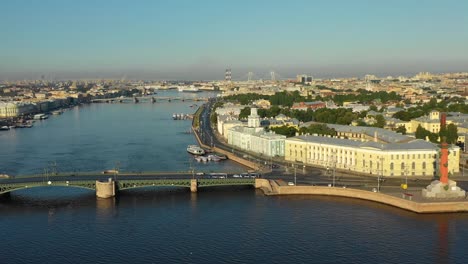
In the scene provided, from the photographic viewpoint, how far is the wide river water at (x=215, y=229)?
52.8 ft

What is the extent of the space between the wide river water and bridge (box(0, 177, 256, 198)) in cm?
33

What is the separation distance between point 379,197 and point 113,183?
31.2ft

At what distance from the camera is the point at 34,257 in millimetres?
16188

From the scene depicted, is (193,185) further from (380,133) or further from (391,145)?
(380,133)

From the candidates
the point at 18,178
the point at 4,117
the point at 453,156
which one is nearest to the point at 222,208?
the point at 18,178

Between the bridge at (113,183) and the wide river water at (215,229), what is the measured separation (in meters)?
0.33

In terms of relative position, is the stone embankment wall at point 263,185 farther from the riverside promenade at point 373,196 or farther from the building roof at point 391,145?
the building roof at point 391,145

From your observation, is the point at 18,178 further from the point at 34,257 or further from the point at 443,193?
the point at 443,193

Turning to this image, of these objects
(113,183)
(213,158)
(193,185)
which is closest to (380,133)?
(213,158)

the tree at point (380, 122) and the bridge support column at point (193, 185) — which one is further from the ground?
the tree at point (380, 122)

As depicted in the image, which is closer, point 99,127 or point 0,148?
point 0,148

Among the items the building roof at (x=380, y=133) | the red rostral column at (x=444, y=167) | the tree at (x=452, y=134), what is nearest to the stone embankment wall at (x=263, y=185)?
the red rostral column at (x=444, y=167)

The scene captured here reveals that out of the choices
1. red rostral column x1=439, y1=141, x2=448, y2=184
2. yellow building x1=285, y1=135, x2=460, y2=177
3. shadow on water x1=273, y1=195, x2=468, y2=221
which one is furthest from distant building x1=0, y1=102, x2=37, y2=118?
red rostral column x1=439, y1=141, x2=448, y2=184

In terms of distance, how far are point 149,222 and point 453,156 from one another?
13119 millimetres
